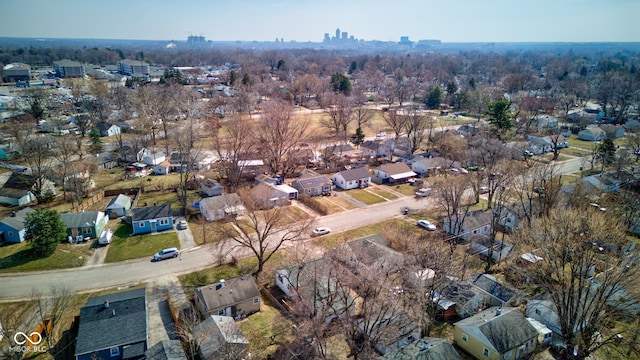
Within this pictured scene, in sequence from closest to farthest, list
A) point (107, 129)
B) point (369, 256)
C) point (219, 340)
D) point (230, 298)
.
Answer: point (219, 340) → point (230, 298) → point (369, 256) → point (107, 129)

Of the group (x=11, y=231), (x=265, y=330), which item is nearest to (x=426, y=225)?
(x=265, y=330)

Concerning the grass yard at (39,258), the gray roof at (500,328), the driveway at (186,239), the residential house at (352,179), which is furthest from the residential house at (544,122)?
the grass yard at (39,258)

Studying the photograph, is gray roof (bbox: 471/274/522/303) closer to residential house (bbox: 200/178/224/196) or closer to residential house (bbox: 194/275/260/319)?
residential house (bbox: 194/275/260/319)

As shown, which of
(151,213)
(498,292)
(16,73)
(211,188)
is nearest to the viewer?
(498,292)

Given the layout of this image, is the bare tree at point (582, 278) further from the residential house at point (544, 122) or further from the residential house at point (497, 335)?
the residential house at point (544, 122)

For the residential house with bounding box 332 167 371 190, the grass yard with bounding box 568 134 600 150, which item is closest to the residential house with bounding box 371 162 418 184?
the residential house with bounding box 332 167 371 190

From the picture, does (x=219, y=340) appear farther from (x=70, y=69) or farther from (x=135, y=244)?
(x=70, y=69)
